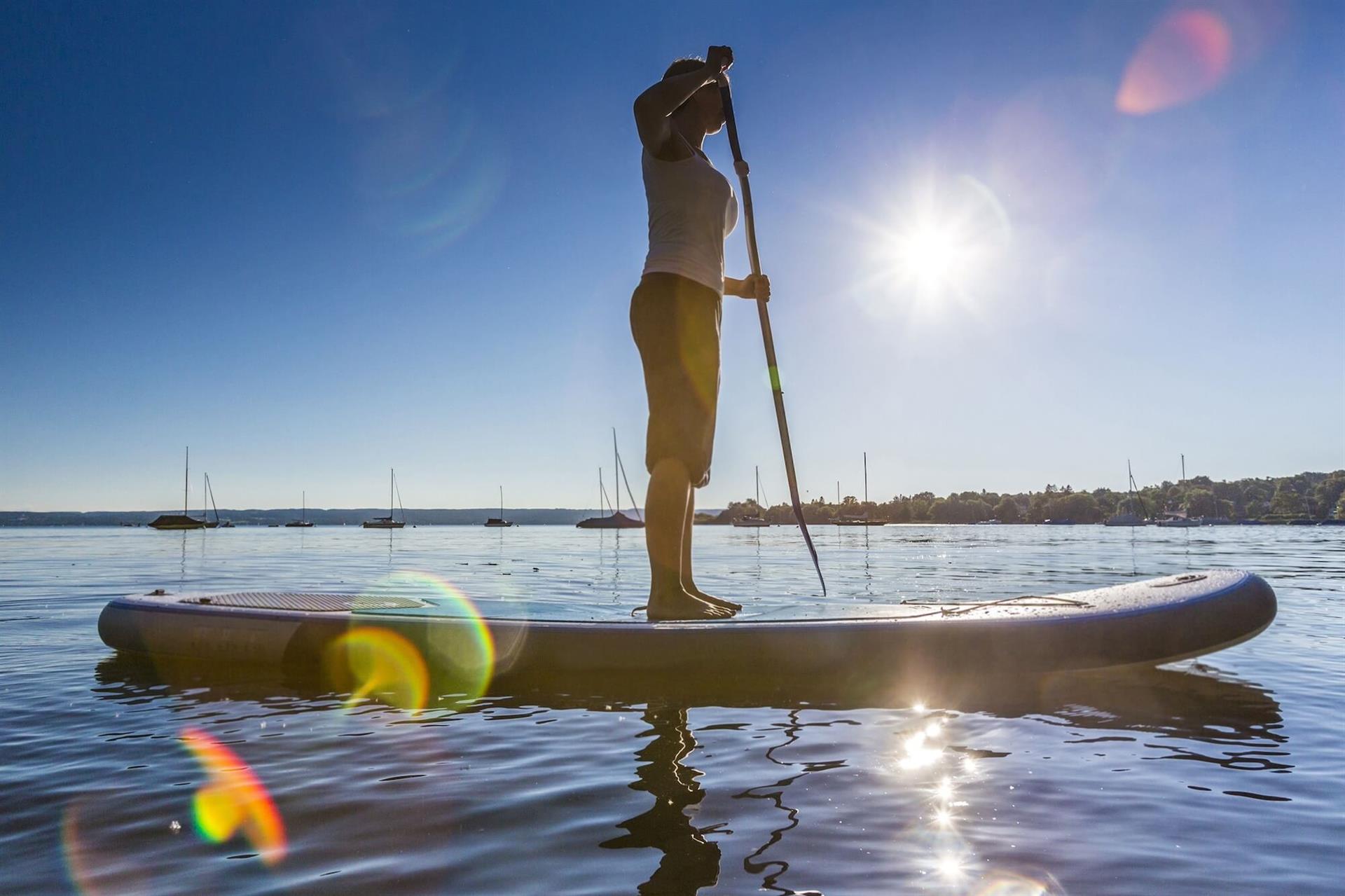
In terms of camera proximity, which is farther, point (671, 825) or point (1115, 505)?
point (1115, 505)

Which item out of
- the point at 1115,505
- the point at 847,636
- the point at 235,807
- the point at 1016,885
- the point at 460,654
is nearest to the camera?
the point at 1016,885

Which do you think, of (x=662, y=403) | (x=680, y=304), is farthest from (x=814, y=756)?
(x=680, y=304)

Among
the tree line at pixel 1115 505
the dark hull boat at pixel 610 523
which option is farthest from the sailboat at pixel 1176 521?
the dark hull boat at pixel 610 523

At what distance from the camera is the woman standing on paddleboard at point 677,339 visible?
5.04 metres

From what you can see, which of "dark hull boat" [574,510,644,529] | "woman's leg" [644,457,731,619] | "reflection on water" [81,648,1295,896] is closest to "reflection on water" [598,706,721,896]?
"reflection on water" [81,648,1295,896]

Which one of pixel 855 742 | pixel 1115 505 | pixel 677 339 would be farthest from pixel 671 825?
pixel 1115 505

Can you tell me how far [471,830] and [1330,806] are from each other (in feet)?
8.68

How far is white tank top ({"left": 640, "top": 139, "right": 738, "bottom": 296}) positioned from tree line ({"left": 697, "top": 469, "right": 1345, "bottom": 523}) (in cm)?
12700

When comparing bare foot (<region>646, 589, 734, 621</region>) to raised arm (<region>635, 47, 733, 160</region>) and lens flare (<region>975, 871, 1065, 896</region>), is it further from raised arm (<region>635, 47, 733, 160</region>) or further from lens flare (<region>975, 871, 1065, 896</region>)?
lens flare (<region>975, 871, 1065, 896</region>)

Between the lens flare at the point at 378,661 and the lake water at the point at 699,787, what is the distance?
0.83 feet

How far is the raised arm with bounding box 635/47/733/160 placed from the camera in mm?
4688

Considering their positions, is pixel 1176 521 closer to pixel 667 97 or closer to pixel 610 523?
pixel 610 523

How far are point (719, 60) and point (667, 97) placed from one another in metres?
0.41

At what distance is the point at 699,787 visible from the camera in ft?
9.09
